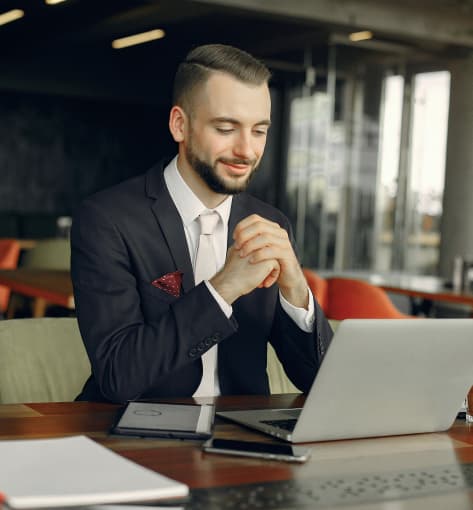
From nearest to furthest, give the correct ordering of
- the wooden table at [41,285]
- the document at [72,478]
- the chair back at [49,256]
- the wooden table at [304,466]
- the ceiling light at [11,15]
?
the document at [72,478] → the wooden table at [304,466] → the wooden table at [41,285] → the chair back at [49,256] → the ceiling light at [11,15]

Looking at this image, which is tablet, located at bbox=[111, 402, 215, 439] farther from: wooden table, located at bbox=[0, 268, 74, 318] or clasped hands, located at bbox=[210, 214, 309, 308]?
wooden table, located at bbox=[0, 268, 74, 318]

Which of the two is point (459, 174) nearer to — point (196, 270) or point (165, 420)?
point (196, 270)

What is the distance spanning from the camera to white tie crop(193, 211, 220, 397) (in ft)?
6.42

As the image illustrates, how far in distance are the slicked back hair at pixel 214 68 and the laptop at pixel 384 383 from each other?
75cm

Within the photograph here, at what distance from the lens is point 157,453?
1322 millimetres

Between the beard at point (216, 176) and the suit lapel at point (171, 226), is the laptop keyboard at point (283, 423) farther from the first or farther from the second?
the beard at point (216, 176)

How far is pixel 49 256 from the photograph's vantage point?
5.64m

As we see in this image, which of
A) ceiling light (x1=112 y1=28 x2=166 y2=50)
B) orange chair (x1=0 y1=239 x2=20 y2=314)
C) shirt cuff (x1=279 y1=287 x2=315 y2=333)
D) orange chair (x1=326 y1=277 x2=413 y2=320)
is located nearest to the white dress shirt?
shirt cuff (x1=279 y1=287 x2=315 y2=333)

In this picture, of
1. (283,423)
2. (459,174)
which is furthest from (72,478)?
(459,174)

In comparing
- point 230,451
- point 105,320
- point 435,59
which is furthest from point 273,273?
point 435,59

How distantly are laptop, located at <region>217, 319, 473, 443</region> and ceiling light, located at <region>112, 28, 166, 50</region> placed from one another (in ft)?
35.0

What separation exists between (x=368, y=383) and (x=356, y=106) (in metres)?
10.3

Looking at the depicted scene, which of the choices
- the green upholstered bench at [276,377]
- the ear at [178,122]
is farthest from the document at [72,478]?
the green upholstered bench at [276,377]

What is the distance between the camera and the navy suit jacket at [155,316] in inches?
68.1
